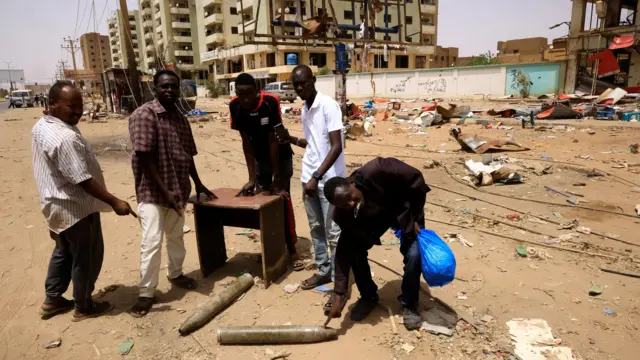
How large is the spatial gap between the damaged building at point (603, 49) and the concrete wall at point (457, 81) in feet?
3.95

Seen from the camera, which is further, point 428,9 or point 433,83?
point 428,9

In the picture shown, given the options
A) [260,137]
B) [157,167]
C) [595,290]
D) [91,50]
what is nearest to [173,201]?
[157,167]

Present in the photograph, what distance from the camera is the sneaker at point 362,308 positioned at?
Answer: 296cm

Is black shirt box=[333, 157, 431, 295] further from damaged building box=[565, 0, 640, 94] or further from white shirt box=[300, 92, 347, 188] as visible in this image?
damaged building box=[565, 0, 640, 94]

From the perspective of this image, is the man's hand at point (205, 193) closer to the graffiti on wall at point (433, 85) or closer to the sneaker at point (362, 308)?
the sneaker at point (362, 308)

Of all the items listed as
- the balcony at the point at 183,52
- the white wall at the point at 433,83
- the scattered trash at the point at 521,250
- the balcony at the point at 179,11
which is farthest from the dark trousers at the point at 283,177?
the balcony at the point at 179,11

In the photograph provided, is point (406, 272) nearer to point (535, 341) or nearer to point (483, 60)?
point (535, 341)

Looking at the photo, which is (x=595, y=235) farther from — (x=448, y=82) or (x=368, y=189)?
(x=448, y=82)

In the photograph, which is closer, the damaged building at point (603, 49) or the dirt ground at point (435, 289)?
the dirt ground at point (435, 289)

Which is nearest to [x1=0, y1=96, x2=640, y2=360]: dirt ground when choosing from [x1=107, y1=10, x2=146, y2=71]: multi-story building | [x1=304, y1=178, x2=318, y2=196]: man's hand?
[x1=304, y1=178, x2=318, y2=196]: man's hand

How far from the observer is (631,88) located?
64.5 ft

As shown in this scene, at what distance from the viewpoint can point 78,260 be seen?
9.41 ft

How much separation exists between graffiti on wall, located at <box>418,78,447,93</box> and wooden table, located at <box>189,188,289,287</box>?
24.0 metres

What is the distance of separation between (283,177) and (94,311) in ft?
6.19
